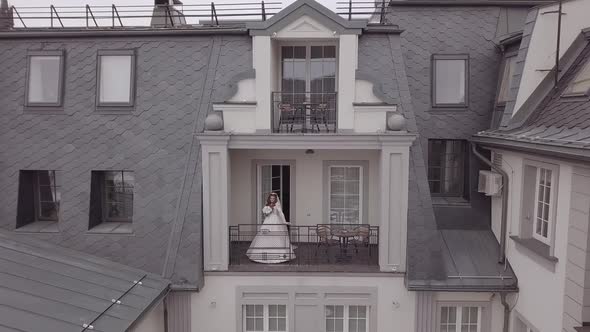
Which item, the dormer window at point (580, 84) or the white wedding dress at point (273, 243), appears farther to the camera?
the white wedding dress at point (273, 243)

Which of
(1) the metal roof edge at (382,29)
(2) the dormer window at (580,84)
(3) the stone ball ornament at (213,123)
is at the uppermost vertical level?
(1) the metal roof edge at (382,29)

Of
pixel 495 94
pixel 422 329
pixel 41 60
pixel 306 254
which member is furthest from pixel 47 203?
pixel 495 94

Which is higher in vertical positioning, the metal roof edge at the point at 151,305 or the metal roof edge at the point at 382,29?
the metal roof edge at the point at 382,29

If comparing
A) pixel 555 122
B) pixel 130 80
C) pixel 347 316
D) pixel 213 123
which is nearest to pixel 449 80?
pixel 555 122

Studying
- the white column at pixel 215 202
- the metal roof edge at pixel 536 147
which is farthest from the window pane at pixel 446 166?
the white column at pixel 215 202

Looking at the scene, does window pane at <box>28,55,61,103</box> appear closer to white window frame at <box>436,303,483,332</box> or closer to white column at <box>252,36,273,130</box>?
white column at <box>252,36,273,130</box>

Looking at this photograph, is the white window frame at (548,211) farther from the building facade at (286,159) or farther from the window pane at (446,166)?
the window pane at (446,166)

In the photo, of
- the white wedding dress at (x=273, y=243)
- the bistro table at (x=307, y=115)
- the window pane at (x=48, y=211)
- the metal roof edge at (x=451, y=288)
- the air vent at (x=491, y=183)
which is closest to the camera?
the metal roof edge at (x=451, y=288)
